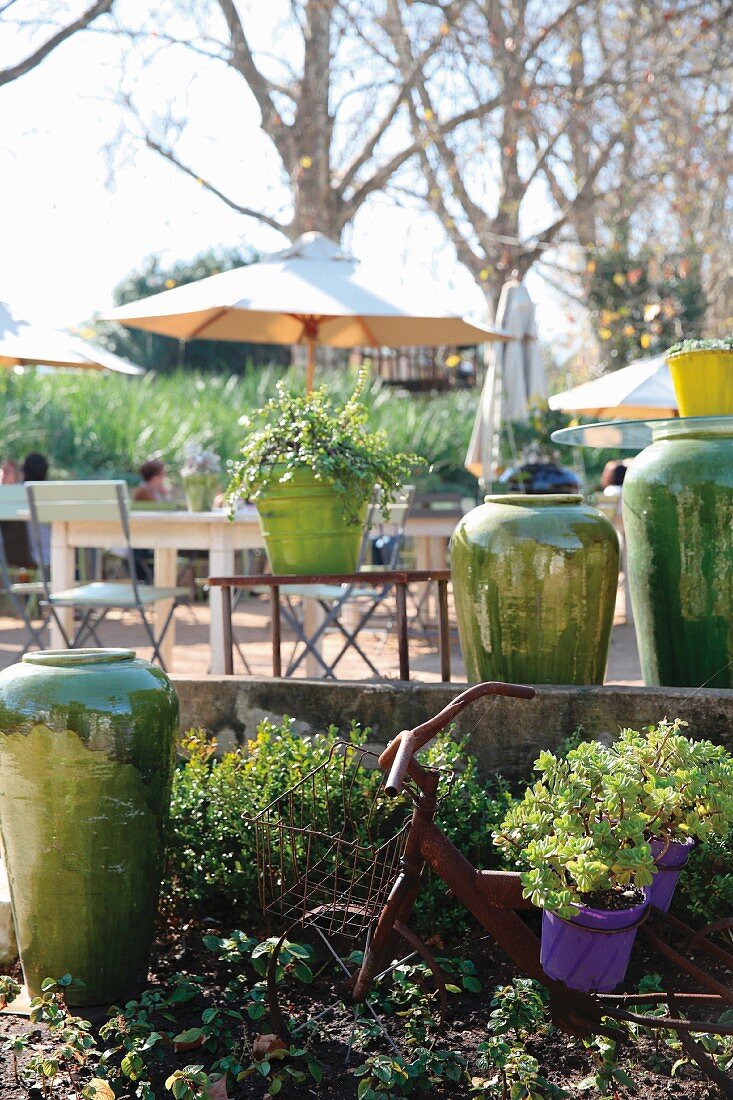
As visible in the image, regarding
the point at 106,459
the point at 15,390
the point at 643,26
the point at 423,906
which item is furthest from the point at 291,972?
the point at 643,26

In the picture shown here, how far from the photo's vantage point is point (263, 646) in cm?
751

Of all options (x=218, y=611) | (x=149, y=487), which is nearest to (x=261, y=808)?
(x=218, y=611)

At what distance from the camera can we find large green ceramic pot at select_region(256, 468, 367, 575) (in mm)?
3174

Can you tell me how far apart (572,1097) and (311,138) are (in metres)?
11.8

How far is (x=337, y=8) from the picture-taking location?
40.7 ft

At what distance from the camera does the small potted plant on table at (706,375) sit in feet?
10.1

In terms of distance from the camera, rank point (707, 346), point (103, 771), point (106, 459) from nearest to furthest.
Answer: point (103, 771) < point (707, 346) < point (106, 459)

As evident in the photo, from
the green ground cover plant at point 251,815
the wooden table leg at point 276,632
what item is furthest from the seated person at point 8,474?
the green ground cover plant at point 251,815

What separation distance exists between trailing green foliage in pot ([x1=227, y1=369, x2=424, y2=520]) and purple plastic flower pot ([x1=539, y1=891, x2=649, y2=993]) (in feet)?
5.24

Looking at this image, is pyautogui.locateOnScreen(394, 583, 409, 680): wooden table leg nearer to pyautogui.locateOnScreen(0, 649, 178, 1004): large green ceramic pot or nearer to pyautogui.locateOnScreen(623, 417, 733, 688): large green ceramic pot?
pyautogui.locateOnScreen(623, 417, 733, 688): large green ceramic pot

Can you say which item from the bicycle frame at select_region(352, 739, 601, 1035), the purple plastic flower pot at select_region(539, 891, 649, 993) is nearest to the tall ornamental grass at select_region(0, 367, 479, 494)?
the bicycle frame at select_region(352, 739, 601, 1035)

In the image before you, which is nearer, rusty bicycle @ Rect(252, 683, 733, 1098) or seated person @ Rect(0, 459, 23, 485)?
rusty bicycle @ Rect(252, 683, 733, 1098)

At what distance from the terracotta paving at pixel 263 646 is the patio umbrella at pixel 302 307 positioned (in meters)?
1.79

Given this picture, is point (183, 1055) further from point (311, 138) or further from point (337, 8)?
point (337, 8)
